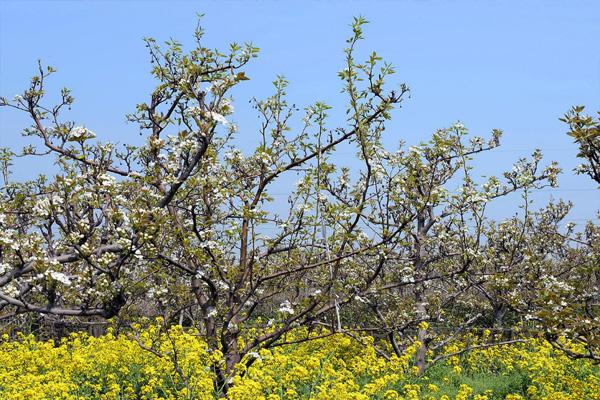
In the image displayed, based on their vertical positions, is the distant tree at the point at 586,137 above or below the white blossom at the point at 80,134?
below

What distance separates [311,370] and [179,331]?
6.80 feet

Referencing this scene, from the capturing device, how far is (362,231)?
23.9 ft

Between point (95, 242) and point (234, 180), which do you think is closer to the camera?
point (234, 180)

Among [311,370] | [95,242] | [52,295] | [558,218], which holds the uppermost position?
[558,218]

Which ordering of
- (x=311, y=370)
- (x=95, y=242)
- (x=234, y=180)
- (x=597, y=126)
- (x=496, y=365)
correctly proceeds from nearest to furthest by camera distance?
(x=597, y=126), (x=234, y=180), (x=95, y=242), (x=311, y=370), (x=496, y=365)

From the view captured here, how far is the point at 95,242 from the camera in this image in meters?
7.81

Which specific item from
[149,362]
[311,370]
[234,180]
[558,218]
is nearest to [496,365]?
[558,218]

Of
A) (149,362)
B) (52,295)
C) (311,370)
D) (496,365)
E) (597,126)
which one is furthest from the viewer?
(496,365)

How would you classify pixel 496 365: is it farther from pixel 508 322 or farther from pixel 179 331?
pixel 179 331

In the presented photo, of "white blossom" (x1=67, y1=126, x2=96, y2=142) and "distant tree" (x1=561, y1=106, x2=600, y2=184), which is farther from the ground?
"white blossom" (x1=67, y1=126, x2=96, y2=142)

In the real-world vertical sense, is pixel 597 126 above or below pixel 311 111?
below

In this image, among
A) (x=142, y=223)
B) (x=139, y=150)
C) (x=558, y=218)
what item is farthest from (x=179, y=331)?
(x=558, y=218)

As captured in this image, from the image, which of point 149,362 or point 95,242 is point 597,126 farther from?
point 149,362

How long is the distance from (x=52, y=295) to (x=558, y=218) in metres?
14.1
